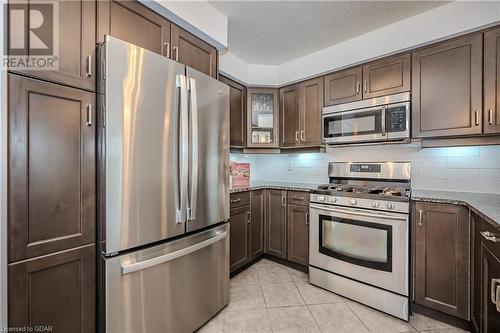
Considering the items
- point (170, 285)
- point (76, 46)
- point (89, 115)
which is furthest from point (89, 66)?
point (170, 285)

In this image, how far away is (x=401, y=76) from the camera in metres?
2.22

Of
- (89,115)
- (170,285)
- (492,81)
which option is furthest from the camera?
(492,81)

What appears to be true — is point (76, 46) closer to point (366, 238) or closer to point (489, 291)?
point (366, 238)

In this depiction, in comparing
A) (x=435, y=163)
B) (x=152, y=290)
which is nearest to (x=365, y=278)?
(x=435, y=163)

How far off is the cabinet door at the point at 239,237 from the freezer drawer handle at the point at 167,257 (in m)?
0.61

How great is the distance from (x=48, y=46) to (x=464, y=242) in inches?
113

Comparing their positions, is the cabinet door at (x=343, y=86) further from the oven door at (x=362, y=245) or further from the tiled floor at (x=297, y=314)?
the tiled floor at (x=297, y=314)

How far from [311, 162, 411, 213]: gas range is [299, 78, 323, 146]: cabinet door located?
0.43 metres

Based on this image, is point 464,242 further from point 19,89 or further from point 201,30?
point 19,89

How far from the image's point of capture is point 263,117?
3139 millimetres

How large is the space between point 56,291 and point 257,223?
1.99 meters

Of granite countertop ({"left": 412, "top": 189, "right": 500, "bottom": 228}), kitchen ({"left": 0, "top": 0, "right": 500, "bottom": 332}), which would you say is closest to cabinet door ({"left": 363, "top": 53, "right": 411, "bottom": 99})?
kitchen ({"left": 0, "top": 0, "right": 500, "bottom": 332})

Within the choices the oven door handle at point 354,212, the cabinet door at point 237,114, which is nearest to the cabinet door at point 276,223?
the oven door handle at point 354,212

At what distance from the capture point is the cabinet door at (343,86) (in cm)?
248
